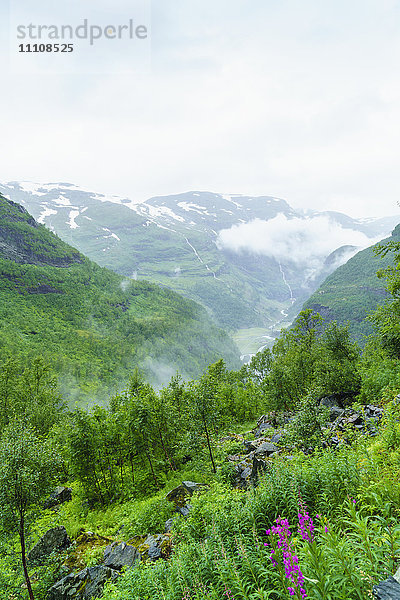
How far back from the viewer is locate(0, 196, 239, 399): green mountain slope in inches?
4178

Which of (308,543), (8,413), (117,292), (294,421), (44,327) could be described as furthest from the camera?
(117,292)

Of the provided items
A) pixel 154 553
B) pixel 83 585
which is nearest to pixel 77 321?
pixel 83 585

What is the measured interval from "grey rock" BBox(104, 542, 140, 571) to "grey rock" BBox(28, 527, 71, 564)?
13.1 ft

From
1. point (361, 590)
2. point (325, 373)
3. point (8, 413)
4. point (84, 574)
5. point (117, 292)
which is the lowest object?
point (117, 292)

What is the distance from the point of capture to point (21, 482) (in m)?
11.1

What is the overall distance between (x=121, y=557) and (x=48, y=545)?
5660mm

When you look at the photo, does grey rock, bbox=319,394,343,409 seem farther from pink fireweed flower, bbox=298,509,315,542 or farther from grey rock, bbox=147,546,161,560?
pink fireweed flower, bbox=298,509,315,542

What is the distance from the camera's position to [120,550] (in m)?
11.1

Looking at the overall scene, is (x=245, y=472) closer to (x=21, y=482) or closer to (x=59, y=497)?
(x=21, y=482)

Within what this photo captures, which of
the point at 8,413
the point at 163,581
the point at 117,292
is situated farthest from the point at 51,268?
the point at 163,581

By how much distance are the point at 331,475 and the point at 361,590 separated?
169 inches

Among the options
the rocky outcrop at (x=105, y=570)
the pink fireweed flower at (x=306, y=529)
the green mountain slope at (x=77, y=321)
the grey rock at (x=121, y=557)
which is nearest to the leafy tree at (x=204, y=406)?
the rocky outcrop at (x=105, y=570)

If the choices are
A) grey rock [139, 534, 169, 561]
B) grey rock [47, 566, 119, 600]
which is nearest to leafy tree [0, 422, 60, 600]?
grey rock [47, 566, 119, 600]

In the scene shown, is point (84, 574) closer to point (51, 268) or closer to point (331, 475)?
point (331, 475)
